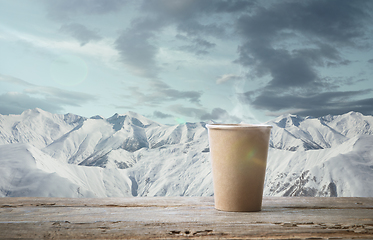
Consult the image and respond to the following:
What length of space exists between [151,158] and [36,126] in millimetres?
93514

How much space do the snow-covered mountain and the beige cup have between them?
33.6 meters

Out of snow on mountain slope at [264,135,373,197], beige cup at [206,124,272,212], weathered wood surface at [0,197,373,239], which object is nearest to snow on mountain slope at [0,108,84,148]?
snow on mountain slope at [264,135,373,197]

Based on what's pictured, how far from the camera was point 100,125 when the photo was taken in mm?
139125

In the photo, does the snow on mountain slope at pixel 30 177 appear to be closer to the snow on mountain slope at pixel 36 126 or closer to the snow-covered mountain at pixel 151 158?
the snow-covered mountain at pixel 151 158

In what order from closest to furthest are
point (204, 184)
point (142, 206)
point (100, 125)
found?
1. point (142, 206)
2. point (204, 184)
3. point (100, 125)

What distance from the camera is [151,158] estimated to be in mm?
80812

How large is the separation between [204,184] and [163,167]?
1777cm

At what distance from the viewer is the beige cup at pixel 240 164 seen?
4.03ft

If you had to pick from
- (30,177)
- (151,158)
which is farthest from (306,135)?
(30,177)

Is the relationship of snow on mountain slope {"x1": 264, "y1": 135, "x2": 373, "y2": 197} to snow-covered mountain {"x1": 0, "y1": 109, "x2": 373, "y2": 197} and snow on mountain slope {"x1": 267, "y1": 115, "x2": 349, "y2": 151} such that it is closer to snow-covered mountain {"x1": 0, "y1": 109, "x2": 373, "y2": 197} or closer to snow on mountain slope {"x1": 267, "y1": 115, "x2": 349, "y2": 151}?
snow-covered mountain {"x1": 0, "y1": 109, "x2": 373, "y2": 197}

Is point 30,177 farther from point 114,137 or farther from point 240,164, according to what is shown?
point 114,137

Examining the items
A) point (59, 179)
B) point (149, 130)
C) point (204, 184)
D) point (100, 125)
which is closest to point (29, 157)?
point (59, 179)

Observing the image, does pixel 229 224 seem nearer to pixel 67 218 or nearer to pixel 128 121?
pixel 67 218

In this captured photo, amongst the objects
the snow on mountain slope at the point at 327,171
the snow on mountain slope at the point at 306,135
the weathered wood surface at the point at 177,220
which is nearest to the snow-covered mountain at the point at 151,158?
the snow on mountain slope at the point at 327,171
